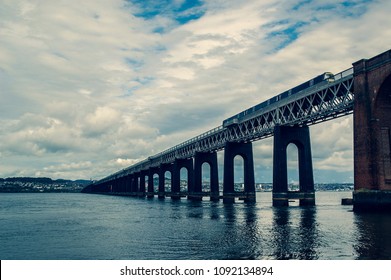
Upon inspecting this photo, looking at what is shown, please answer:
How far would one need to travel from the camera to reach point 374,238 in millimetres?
28375

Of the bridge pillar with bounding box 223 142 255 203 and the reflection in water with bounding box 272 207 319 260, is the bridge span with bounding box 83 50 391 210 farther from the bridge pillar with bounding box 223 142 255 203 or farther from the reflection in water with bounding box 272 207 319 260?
the reflection in water with bounding box 272 207 319 260

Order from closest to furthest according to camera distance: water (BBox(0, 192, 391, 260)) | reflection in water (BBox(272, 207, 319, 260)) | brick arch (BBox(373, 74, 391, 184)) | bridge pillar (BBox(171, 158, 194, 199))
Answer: reflection in water (BBox(272, 207, 319, 260)), water (BBox(0, 192, 391, 260)), brick arch (BBox(373, 74, 391, 184)), bridge pillar (BBox(171, 158, 194, 199))

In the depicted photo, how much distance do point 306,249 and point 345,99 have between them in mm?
38873

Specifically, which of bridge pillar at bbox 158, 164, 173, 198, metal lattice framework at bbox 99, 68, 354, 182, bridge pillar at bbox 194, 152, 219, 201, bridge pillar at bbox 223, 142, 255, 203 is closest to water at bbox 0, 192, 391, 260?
metal lattice framework at bbox 99, 68, 354, 182

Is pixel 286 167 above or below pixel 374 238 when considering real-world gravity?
above

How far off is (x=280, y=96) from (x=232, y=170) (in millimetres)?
26910

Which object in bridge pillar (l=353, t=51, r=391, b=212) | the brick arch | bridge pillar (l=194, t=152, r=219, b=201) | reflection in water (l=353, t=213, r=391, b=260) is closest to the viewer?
reflection in water (l=353, t=213, r=391, b=260)

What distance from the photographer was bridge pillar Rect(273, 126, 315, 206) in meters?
70.9

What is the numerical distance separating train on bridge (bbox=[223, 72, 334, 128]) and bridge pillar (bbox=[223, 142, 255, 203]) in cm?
671

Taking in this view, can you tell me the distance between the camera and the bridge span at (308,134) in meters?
48.1

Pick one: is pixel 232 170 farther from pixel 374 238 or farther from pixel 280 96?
pixel 374 238

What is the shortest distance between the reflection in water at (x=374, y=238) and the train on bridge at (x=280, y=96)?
27044 mm

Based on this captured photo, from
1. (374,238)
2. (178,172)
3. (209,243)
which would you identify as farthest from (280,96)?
(178,172)

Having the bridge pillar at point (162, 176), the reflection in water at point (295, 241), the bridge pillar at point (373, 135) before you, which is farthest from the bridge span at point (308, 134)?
the bridge pillar at point (162, 176)
